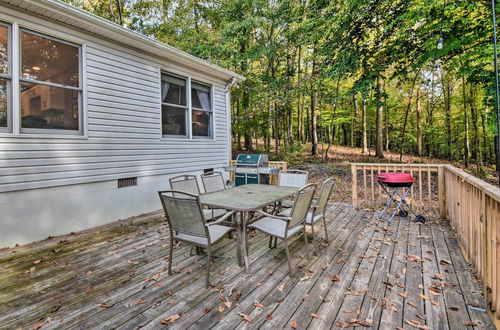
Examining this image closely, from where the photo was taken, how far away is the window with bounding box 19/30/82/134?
3.51 metres

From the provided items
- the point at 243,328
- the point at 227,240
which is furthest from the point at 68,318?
the point at 227,240

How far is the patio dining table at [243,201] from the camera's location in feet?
9.11

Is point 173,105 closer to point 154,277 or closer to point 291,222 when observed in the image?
point 154,277

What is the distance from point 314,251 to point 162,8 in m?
14.3

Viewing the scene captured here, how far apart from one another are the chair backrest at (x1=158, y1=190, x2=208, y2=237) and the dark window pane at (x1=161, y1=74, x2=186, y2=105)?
147 inches

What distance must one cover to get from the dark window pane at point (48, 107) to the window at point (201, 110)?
2635mm

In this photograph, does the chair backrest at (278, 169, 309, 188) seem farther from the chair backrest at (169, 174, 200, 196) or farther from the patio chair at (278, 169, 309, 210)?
the chair backrest at (169, 174, 200, 196)

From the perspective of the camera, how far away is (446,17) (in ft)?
18.4

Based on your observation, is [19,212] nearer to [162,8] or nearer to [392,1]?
[392,1]

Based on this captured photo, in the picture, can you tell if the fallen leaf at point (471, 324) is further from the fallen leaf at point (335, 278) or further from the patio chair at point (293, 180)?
the patio chair at point (293, 180)

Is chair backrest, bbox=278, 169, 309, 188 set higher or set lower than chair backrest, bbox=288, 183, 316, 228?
higher

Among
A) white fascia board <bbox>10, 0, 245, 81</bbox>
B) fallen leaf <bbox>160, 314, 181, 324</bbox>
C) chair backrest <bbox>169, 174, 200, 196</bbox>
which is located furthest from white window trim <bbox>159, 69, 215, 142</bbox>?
fallen leaf <bbox>160, 314, 181, 324</bbox>

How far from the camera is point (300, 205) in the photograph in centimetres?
272

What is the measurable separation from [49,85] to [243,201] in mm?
3448
